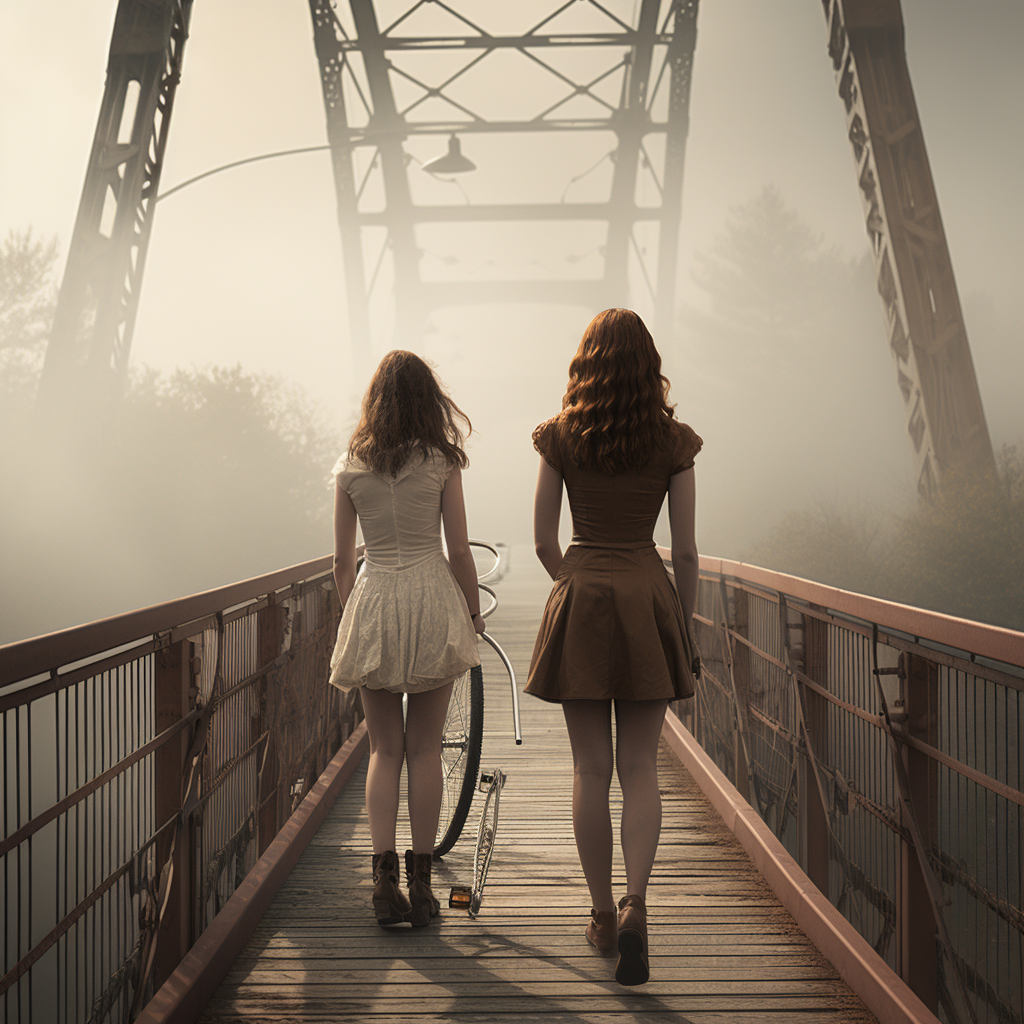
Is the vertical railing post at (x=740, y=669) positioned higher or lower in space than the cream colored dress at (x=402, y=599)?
lower

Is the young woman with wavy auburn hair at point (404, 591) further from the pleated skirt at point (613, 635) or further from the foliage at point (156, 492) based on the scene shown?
the foliage at point (156, 492)

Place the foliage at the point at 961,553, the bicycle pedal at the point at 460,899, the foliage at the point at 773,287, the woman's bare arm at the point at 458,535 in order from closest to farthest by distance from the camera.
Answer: the woman's bare arm at the point at 458,535 → the bicycle pedal at the point at 460,899 → the foliage at the point at 961,553 → the foliage at the point at 773,287

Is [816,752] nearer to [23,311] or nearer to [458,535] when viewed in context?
[458,535]

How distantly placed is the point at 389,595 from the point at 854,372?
26.7 meters

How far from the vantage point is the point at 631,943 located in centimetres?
221

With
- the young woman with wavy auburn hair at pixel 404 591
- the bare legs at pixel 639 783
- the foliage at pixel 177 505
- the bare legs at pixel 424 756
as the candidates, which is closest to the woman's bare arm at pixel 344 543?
the young woman with wavy auburn hair at pixel 404 591

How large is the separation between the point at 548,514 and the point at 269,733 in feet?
4.56

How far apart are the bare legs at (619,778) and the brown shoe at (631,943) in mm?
79

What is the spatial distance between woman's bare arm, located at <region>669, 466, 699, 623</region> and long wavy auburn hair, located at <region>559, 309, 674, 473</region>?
0.39 feet

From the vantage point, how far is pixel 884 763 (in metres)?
2.26

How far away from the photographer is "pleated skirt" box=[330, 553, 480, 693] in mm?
2496

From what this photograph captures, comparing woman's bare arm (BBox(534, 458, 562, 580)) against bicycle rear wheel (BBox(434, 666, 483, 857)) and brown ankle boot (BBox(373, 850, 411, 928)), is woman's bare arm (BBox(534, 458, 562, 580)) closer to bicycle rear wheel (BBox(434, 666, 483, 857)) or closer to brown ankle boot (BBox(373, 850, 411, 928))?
bicycle rear wheel (BBox(434, 666, 483, 857))

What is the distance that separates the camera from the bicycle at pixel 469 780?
2797 millimetres

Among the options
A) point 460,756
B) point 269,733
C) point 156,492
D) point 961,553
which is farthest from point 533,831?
point 156,492
